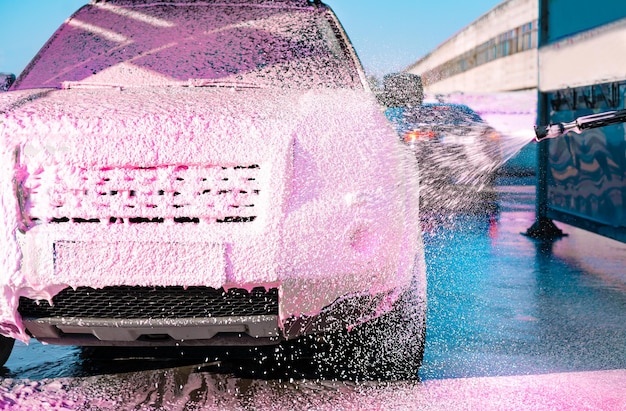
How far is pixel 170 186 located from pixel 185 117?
31 centimetres

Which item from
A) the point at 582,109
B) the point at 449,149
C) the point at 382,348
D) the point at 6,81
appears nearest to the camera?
the point at 382,348

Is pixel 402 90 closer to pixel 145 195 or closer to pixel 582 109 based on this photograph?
pixel 145 195

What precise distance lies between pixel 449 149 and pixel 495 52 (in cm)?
4076

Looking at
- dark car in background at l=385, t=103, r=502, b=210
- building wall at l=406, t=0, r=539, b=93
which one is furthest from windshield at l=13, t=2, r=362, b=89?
building wall at l=406, t=0, r=539, b=93

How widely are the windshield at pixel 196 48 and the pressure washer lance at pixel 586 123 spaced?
113 cm

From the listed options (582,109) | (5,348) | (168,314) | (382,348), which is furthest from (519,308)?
(5,348)

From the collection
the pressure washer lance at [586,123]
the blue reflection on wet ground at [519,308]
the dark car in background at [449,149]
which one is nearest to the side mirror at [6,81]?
the blue reflection on wet ground at [519,308]

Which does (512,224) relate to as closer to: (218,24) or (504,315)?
(504,315)

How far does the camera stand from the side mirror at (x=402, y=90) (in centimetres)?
461

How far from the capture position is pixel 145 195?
311 cm

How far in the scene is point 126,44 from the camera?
4703 mm

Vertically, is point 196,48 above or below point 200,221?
above

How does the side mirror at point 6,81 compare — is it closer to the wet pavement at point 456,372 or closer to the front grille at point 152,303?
the wet pavement at point 456,372

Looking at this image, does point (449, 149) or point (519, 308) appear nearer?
point (519, 308)
